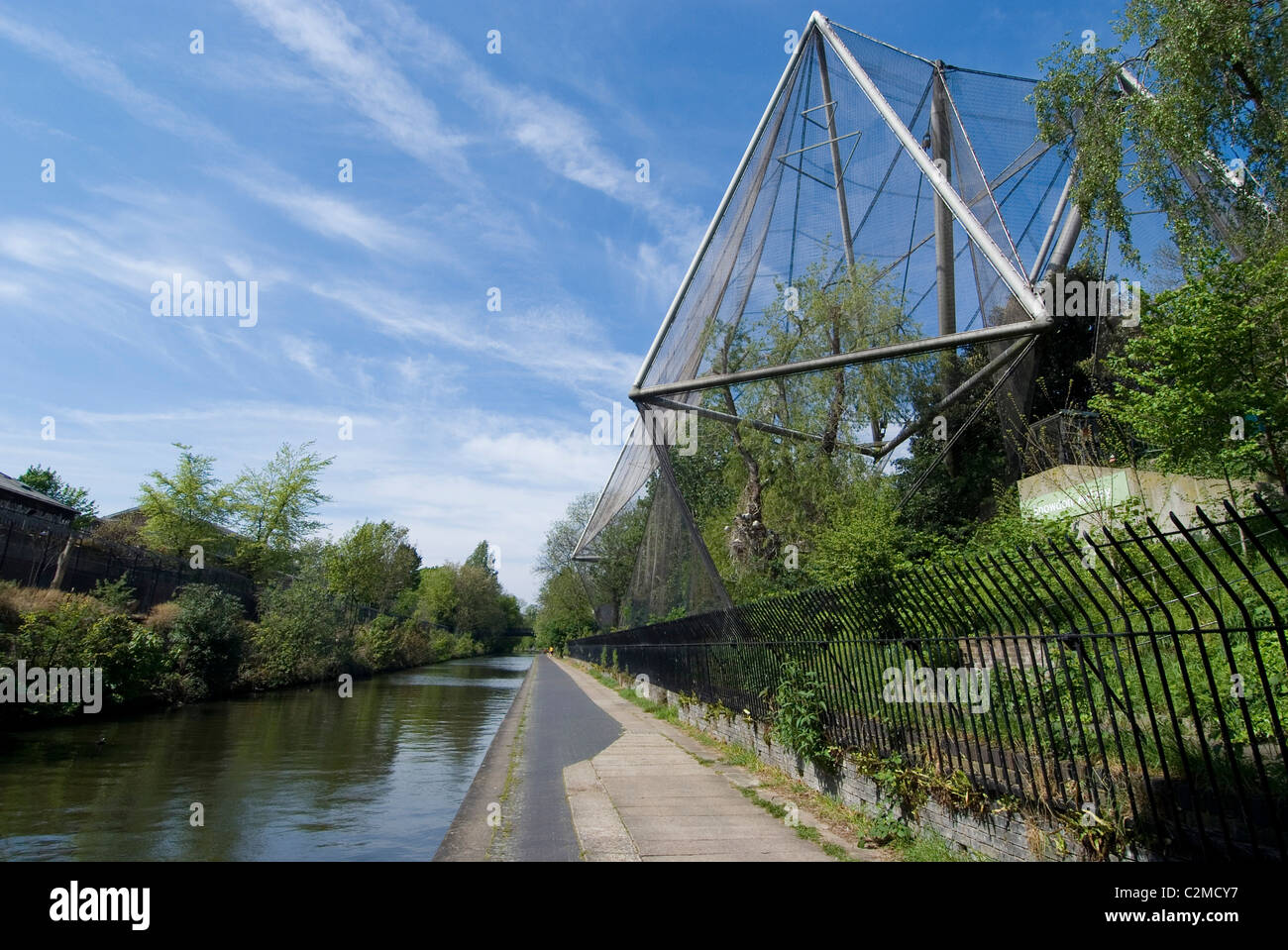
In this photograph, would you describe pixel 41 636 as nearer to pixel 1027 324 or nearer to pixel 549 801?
pixel 549 801

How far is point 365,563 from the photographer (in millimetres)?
54406

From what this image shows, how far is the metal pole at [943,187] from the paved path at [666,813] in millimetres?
6609

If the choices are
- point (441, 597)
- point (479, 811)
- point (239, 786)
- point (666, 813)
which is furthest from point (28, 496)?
point (441, 597)

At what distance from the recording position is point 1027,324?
935 cm

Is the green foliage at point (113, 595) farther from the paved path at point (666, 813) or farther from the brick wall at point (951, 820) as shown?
the brick wall at point (951, 820)

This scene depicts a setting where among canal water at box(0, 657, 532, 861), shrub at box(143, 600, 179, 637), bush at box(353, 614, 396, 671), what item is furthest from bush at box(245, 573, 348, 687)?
canal water at box(0, 657, 532, 861)

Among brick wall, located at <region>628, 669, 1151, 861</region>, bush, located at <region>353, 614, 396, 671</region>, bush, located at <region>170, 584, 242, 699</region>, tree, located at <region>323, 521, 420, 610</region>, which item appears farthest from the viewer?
tree, located at <region>323, 521, 420, 610</region>

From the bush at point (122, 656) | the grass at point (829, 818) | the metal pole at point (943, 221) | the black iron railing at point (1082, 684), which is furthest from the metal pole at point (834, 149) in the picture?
the bush at point (122, 656)

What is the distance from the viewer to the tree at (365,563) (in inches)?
2058

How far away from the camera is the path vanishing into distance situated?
5.98 meters

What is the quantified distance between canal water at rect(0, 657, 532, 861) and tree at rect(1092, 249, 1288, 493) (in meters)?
9.41

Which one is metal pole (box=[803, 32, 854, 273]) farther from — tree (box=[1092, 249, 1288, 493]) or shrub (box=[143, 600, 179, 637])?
shrub (box=[143, 600, 179, 637])

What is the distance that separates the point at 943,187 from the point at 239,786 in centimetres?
1255

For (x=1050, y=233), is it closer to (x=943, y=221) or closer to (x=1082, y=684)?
(x=943, y=221)
